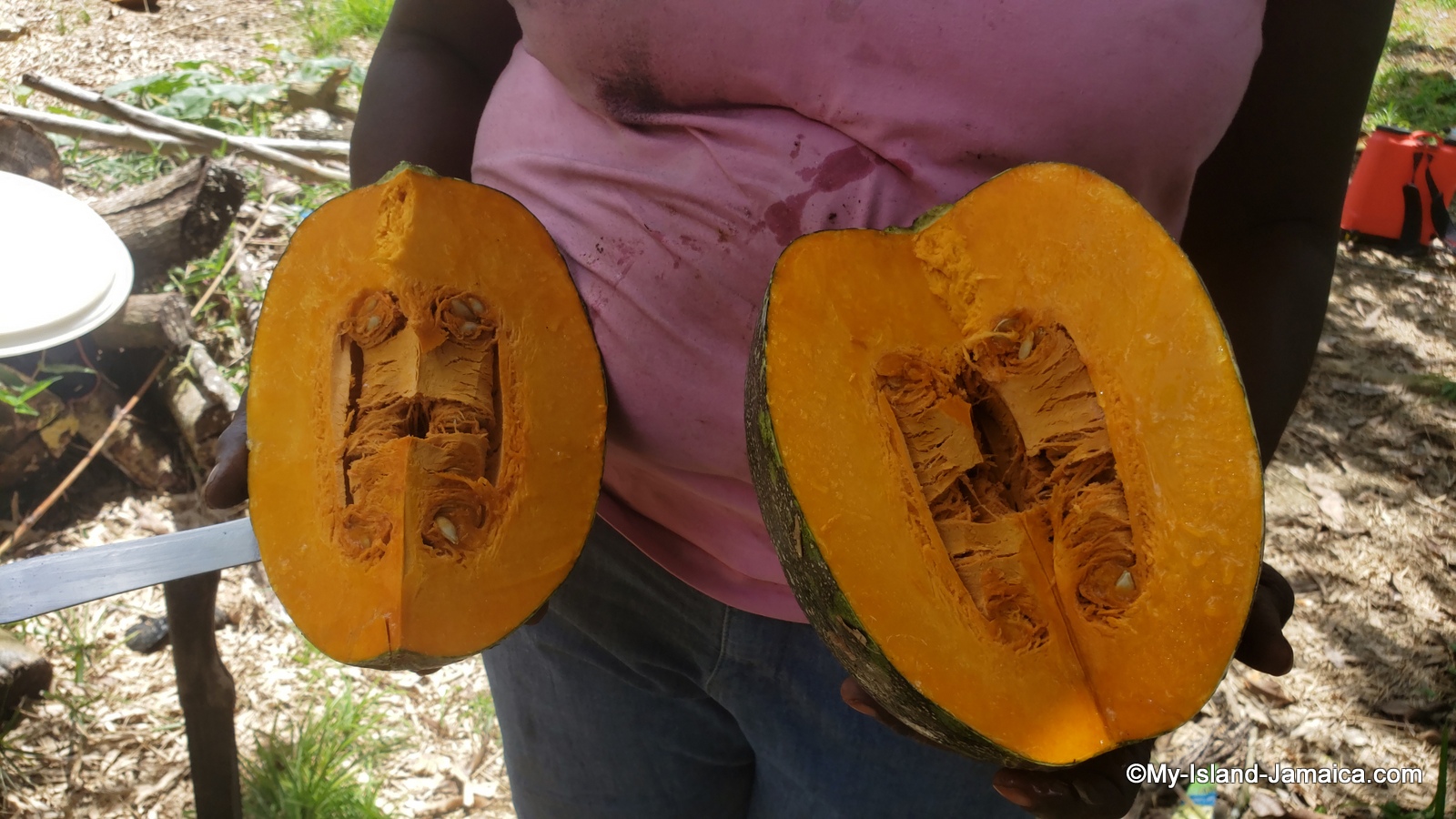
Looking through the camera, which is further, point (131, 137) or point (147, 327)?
point (131, 137)

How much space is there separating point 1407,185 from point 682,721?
4398 mm

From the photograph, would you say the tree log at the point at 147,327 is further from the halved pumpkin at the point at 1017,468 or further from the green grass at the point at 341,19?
the halved pumpkin at the point at 1017,468

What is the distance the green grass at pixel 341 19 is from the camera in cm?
441

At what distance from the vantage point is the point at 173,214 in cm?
284

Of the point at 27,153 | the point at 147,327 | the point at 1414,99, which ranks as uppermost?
the point at 1414,99

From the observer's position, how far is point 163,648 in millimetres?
2393

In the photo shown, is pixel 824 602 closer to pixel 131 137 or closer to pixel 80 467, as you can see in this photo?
pixel 80 467

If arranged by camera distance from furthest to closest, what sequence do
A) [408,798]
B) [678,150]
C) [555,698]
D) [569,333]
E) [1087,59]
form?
1. [408,798]
2. [555,698]
3. [569,333]
4. [678,150]
5. [1087,59]

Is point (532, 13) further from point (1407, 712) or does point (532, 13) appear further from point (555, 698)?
point (1407, 712)

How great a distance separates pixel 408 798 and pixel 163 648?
2.59ft

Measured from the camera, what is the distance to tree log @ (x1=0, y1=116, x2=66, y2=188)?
3014 millimetres

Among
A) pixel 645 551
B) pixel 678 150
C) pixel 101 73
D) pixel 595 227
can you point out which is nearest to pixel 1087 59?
pixel 678 150

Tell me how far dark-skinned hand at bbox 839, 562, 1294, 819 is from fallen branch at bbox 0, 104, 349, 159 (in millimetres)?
3397

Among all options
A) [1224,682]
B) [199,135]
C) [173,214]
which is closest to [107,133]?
[199,135]
